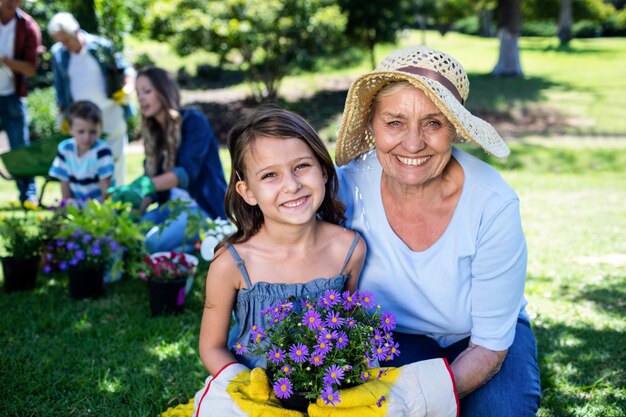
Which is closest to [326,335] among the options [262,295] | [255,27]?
[262,295]

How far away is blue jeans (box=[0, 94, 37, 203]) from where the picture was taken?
7004 mm

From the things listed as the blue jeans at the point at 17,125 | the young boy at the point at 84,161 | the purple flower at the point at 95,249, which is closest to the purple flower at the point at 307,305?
the purple flower at the point at 95,249

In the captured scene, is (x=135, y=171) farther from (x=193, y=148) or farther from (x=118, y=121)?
(x=193, y=148)

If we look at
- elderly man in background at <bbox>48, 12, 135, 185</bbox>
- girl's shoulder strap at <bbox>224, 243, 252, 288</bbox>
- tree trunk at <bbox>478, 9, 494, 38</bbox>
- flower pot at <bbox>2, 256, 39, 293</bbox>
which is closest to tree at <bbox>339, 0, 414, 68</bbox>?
elderly man in background at <bbox>48, 12, 135, 185</bbox>

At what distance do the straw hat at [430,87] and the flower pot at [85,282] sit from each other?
2.27 m

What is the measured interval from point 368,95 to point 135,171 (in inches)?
293

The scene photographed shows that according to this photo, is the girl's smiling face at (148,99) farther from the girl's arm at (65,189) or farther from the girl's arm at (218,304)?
the girl's arm at (218,304)

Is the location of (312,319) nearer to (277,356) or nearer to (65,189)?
(277,356)

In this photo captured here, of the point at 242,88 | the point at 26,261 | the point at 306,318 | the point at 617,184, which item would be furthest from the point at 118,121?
the point at 242,88

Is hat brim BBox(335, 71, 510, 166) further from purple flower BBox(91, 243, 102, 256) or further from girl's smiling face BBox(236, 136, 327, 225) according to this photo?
purple flower BBox(91, 243, 102, 256)

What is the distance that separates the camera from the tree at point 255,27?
12539 millimetres

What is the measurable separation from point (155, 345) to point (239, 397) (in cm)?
161

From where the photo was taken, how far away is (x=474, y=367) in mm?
2336

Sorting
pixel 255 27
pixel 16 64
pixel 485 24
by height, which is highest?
pixel 485 24
